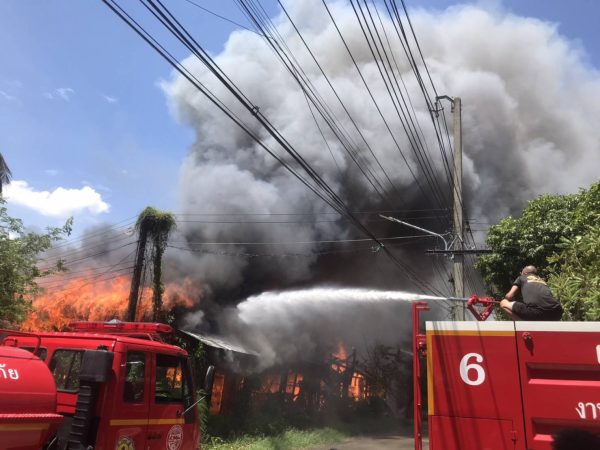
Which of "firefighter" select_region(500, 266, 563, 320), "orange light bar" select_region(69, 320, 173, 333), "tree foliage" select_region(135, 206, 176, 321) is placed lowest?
"orange light bar" select_region(69, 320, 173, 333)

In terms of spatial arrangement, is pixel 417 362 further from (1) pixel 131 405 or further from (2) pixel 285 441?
(2) pixel 285 441

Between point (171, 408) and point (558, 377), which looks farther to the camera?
point (171, 408)

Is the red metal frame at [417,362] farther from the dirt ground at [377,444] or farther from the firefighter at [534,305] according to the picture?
the dirt ground at [377,444]

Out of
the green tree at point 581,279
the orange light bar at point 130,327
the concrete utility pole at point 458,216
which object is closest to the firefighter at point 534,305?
the green tree at point 581,279

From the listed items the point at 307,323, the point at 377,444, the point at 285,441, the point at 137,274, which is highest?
the point at 137,274

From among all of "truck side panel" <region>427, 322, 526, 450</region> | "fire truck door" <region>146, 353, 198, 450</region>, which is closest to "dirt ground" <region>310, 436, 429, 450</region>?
"fire truck door" <region>146, 353, 198, 450</region>

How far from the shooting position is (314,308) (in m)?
18.6

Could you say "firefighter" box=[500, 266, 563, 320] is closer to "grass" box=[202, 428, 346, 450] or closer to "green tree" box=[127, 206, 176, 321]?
"grass" box=[202, 428, 346, 450]

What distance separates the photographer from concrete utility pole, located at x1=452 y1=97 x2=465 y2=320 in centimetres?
1312

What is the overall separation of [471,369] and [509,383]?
0.27 metres

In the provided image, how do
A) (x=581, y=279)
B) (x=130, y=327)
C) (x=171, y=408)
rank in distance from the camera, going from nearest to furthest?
1. (x=171, y=408)
2. (x=130, y=327)
3. (x=581, y=279)

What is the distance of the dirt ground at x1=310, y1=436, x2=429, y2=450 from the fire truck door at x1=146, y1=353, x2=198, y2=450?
32.9 ft

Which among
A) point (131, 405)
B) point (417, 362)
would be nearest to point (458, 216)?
point (417, 362)

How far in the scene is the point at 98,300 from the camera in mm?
17500
